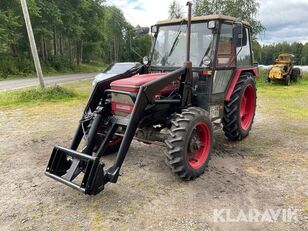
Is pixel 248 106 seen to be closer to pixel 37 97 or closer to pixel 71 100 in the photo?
pixel 71 100

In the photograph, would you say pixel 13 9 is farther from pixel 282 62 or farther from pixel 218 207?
pixel 218 207

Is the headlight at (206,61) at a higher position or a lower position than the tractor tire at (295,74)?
higher

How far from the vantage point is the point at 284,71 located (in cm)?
1688

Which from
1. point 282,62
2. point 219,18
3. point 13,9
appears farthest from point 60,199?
point 13,9

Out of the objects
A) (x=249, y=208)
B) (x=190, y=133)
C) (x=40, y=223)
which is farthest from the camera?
(x=190, y=133)

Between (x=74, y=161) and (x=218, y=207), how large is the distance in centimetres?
174

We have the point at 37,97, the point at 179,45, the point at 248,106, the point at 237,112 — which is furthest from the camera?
the point at 37,97

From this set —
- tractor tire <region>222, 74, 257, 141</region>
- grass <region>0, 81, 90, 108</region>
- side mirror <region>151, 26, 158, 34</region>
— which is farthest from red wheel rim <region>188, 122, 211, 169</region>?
grass <region>0, 81, 90, 108</region>

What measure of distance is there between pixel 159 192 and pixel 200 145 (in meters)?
1.01

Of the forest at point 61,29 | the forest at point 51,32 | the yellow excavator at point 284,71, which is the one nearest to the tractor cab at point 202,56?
the forest at point 61,29

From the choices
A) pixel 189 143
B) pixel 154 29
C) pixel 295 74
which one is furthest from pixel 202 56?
pixel 295 74

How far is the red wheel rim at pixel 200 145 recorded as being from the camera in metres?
4.22

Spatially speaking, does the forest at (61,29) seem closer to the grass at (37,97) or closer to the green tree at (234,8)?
the green tree at (234,8)

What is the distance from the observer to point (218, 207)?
3430 millimetres
